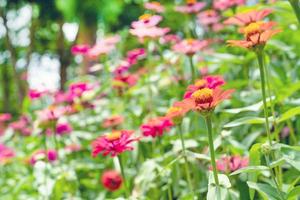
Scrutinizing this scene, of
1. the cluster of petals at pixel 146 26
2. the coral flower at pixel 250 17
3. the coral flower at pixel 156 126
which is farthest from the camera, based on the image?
the cluster of petals at pixel 146 26

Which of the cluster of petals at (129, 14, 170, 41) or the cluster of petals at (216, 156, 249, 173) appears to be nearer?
the cluster of petals at (216, 156, 249, 173)

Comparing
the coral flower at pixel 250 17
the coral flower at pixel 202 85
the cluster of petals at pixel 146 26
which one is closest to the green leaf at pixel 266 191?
the coral flower at pixel 202 85

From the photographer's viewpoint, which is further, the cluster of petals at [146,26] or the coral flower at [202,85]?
the cluster of petals at [146,26]

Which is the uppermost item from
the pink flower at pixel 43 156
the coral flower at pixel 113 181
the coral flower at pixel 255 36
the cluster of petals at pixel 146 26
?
the cluster of petals at pixel 146 26

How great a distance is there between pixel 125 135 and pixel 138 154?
0.40 m

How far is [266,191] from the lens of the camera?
58cm

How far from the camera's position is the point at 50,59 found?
6.96 m

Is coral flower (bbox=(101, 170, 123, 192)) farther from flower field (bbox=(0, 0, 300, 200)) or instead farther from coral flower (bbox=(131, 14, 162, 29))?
coral flower (bbox=(131, 14, 162, 29))

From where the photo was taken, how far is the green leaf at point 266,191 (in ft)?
1.84

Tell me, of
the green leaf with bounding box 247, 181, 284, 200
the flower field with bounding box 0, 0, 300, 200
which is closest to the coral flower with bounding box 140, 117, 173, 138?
the flower field with bounding box 0, 0, 300, 200

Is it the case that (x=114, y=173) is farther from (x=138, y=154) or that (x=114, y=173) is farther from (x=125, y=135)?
(x=125, y=135)

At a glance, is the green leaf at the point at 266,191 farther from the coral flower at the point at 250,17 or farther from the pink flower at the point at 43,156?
the pink flower at the point at 43,156

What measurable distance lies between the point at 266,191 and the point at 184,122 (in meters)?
0.53

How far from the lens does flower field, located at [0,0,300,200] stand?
24.4 inches
